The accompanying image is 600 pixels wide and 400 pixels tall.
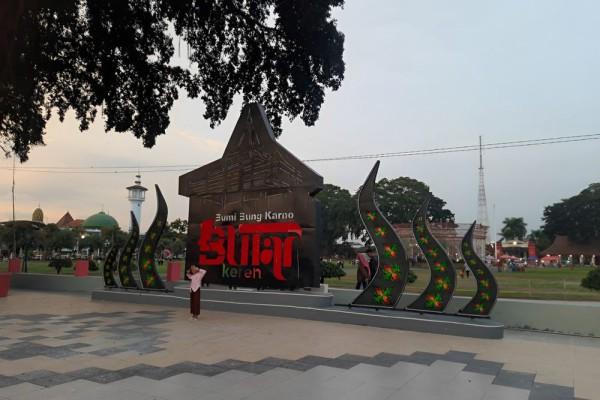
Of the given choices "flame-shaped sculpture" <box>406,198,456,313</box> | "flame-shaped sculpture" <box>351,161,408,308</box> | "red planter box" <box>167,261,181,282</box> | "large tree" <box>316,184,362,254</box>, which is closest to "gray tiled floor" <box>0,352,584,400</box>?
"flame-shaped sculpture" <box>406,198,456,313</box>

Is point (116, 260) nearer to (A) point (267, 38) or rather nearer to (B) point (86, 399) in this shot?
(A) point (267, 38)

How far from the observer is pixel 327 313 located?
10352mm

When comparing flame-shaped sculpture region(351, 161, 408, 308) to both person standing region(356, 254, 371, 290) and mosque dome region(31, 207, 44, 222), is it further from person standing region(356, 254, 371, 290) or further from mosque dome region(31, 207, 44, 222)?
mosque dome region(31, 207, 44, 222)

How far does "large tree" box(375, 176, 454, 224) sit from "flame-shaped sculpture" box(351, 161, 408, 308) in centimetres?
4247

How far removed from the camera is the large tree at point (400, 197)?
5338 cm

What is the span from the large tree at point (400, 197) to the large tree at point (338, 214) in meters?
3.64

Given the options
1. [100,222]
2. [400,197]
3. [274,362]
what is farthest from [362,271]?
[100,222]

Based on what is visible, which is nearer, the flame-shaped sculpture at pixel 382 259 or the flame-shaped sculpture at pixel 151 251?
the flame-shaped sculpture at pixel 382 259

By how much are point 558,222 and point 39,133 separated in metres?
71.0

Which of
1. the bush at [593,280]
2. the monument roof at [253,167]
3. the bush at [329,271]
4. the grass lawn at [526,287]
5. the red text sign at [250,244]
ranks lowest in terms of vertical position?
the grass lawn at [526,287]

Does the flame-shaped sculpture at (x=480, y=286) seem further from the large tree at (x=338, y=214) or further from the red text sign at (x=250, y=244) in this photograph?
the large tree at (x=338, y=214)

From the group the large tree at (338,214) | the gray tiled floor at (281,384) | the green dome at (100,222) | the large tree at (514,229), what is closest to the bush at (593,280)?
the gray tiled floor at (281,384)

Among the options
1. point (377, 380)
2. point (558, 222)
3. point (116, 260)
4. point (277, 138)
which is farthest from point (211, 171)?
point (558, 222)

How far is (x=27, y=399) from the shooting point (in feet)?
15.1
